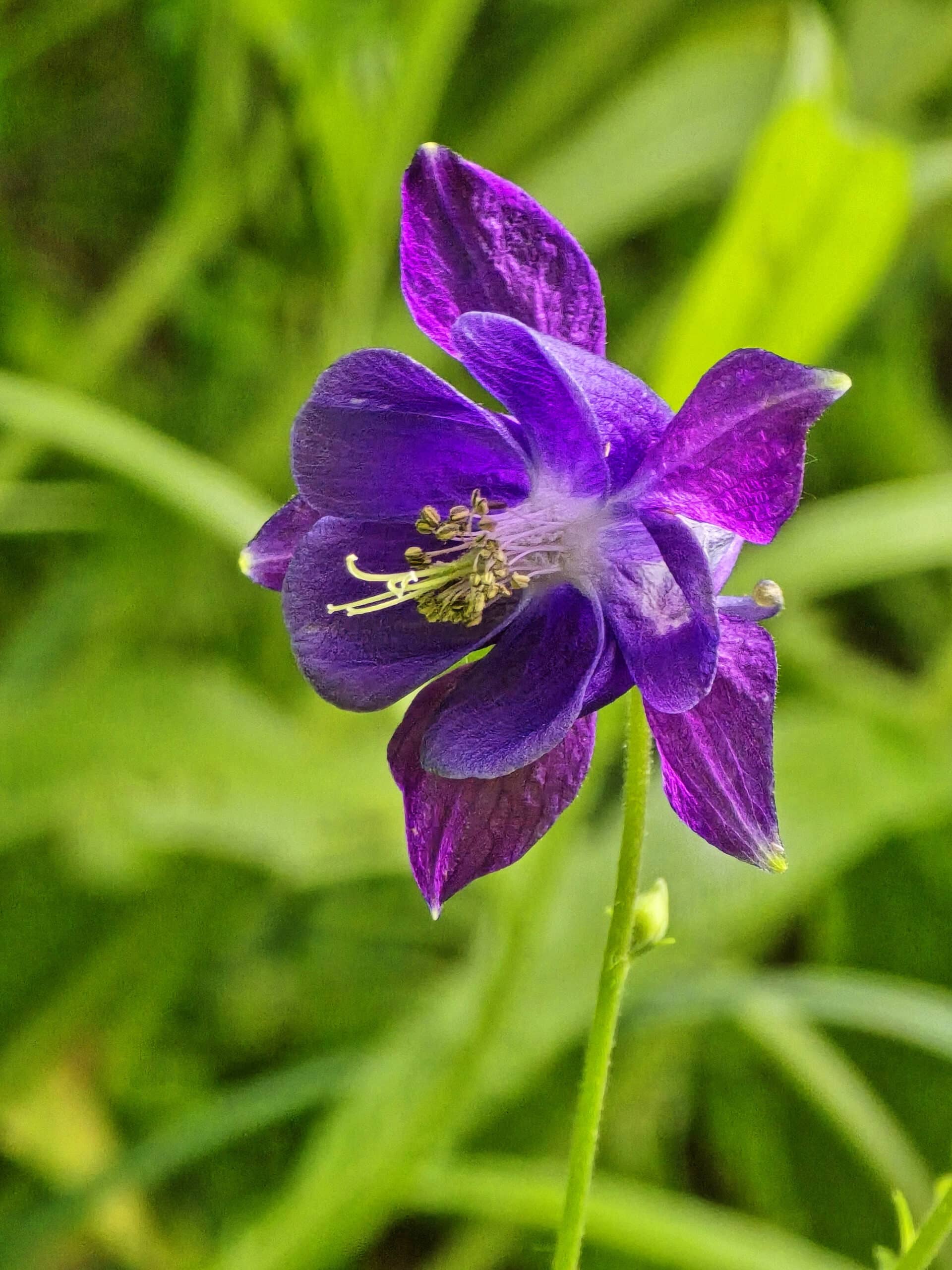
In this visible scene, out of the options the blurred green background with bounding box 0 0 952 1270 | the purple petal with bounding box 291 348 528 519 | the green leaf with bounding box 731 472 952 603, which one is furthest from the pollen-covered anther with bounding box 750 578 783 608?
the green leaf with bounding box 731 472 952 603

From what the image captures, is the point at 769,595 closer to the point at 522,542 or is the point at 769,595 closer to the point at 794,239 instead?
the point at 522,542

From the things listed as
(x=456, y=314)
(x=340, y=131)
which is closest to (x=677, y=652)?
(x=456, y=314)

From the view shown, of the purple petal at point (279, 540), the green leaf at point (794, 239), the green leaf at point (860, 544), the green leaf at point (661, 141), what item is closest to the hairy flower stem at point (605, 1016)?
the purple petal at point (279, 540)

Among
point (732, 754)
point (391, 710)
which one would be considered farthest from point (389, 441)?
point (391, 710)

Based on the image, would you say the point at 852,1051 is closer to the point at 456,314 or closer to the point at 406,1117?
the point at 406,1117

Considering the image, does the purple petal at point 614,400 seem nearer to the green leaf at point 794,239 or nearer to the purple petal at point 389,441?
the purple petal at point 389,441

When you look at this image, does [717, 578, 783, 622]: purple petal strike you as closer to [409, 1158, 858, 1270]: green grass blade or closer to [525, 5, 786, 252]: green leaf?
[409, 1158, 858, 1270]: green grass blade
